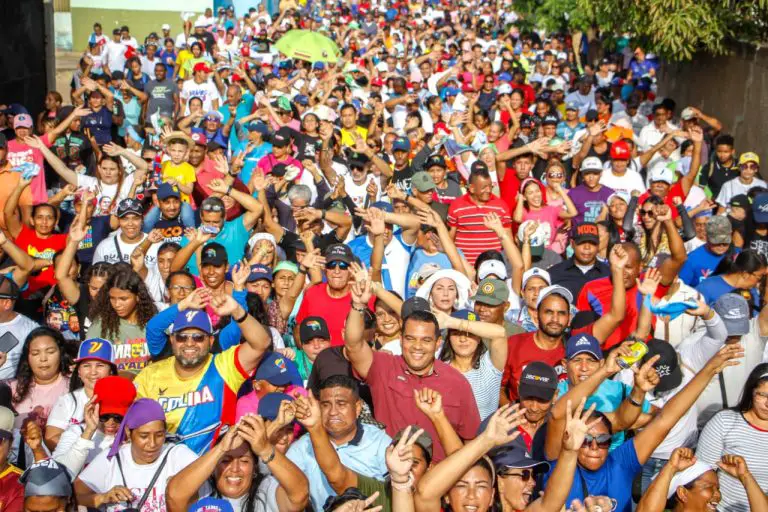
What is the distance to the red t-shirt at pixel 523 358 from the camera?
6.62 m

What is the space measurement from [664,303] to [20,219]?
6.27 metres

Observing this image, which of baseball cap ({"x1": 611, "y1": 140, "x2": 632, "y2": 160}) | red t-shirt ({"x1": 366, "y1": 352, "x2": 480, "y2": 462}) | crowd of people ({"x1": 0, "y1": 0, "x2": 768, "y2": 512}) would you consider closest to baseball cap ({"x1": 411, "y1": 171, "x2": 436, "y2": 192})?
crowd of people ({"x1": 0, "y1": 0, "x2": 768, "y2": 512})

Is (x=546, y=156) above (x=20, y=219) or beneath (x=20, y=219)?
above

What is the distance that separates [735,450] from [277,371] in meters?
2.70

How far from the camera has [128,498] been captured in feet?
17.4

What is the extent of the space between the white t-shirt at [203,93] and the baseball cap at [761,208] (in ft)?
29.8

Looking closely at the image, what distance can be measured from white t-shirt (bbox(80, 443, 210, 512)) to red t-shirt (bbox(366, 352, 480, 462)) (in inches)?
45.4

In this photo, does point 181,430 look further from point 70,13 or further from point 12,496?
point 70,13

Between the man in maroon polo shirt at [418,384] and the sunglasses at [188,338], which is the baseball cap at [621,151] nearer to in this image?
the man in maroon polo shirt at [418,384]

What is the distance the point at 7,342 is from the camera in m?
7.20

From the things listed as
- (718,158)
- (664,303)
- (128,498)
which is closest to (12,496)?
(128,498)

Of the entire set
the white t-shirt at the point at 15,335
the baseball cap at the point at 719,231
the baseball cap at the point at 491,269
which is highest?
the baseball cap at the point at 719,231

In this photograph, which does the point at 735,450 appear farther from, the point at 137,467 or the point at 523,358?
the point at 137,467

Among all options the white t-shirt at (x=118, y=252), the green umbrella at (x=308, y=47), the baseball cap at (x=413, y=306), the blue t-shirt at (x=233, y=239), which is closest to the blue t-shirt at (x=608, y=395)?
the baseball cap at (x=413, y=306)
